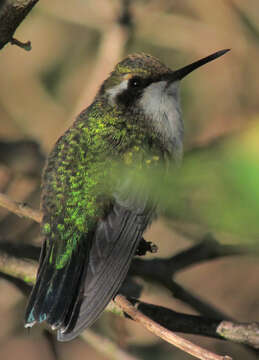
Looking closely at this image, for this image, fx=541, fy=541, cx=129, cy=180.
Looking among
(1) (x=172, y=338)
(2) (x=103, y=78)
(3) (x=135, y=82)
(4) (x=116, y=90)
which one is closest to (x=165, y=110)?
(3) (x=135, y=82)

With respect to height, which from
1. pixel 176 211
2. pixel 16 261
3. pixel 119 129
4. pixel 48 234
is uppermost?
pixel 176 211

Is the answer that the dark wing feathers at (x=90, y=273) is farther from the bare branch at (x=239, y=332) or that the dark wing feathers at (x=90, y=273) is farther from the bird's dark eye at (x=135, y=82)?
the bird's dark eye at (x=135, y=82)

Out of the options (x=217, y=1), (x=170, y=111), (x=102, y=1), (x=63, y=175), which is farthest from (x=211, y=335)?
(x=217, y=1)

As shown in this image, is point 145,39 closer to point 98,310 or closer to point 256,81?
point 256,81

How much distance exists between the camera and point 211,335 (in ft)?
9.11

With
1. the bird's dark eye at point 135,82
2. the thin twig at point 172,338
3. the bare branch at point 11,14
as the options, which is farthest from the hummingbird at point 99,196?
the bare branch at point 11,14

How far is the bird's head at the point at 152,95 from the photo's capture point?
371 cm

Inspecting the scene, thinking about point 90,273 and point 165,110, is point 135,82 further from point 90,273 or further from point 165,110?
point 90,273

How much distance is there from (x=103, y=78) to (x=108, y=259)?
2.91 m

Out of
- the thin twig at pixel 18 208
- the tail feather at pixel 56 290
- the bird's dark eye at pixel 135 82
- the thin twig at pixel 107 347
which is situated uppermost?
the bird's dark eye at pixel 135 82

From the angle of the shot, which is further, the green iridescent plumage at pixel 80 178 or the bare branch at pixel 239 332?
the green iridescent plumage at pixel 80 178

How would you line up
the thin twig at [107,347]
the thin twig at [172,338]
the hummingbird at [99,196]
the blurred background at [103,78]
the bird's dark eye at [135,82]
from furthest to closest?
1. the blurred background at [103,78]
2. the bird's dark eye at [135,82]
3. the thin twig at [107,347]
4. the hummingbird at [99,196]
5. the thin twig at [172,338]

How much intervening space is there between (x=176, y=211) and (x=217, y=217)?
0.07 meters

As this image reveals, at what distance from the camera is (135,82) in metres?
3.83
